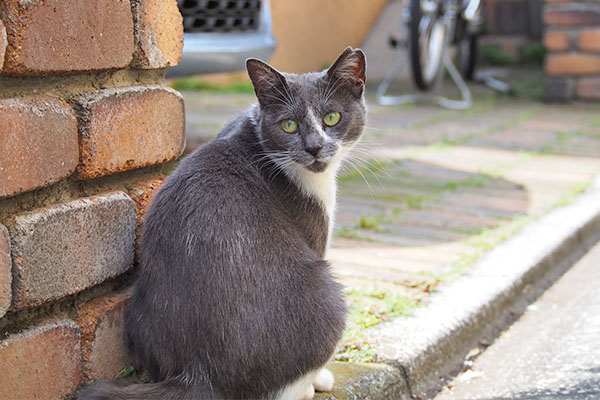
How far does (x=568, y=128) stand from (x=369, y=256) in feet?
11.3

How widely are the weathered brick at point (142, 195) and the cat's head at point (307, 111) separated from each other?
0.33 metres

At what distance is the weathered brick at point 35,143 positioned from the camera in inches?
56.3

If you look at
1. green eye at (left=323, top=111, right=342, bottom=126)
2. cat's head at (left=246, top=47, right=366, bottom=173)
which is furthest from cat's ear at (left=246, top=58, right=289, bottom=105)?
green eye at (left=323, top=111, right=342, bottom=126)

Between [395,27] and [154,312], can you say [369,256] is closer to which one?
[154,312]

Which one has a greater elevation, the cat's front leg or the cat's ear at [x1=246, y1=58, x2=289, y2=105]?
the cat's ear at [x1=246, y1=58, x2=289, y2=105]

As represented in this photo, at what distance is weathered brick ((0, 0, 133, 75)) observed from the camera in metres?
1.42

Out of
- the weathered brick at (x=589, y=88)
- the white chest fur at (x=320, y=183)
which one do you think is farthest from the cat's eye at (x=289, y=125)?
the weathered brick at (x=589, y=88)

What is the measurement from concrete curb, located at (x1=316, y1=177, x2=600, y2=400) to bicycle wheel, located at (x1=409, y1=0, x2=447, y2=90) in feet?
10.2

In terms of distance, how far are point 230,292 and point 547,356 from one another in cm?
125

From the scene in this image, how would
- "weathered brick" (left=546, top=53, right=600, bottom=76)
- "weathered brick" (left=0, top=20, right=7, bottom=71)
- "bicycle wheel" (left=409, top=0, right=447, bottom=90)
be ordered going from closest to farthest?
"weathered brick" (left=0, top=20, right=7, bottom=71), "bicycle wheel" (left=409, top=0, right=447, bottom=90), "weathered brick" (left=546, top=53, right=600, bottom=76)

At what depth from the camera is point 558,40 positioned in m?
6.89

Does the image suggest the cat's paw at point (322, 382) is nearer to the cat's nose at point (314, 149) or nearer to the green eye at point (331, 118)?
the cat's nose at point (314, 149)

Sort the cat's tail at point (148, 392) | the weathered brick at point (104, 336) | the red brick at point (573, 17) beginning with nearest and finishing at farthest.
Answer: the cat's tail at point (148, 392) → the weathered brick at point (104, 336) → the red brick at point (573, 17)

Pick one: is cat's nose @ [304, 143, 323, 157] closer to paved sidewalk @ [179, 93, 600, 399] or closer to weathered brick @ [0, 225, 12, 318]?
paved sidewalk @ [179, 93, 600, 399]
